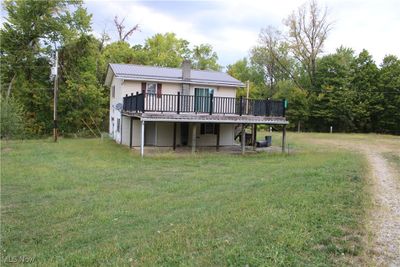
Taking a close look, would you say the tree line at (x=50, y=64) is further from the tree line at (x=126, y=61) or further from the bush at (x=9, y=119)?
the bush at (x=9, y=119)

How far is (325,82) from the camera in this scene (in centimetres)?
3972

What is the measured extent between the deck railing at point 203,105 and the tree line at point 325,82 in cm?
2217

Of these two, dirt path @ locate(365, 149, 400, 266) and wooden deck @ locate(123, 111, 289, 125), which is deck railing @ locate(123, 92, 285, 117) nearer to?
wooden deck @ locate(123, 111, 289, 125)

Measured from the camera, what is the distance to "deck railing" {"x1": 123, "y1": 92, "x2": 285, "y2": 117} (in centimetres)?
1631

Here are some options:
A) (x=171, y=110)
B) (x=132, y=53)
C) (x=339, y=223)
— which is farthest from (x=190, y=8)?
(x=132, y=53)

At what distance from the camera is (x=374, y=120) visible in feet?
124

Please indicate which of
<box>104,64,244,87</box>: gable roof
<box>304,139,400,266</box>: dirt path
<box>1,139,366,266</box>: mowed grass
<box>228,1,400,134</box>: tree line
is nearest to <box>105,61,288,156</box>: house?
<box>104,64,244,87</box>: gable roof

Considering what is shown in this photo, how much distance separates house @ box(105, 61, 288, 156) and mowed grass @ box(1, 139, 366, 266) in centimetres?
491

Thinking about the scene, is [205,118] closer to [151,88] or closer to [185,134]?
[185,134]

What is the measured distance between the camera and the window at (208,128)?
20784mm

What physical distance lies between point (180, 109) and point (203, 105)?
3.98ft

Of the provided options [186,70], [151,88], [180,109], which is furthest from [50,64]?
[180,109]

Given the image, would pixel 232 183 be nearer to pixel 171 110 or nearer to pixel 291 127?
pixel 171 110

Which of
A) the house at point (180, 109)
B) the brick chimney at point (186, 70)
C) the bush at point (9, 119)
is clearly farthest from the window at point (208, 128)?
the bush at point (9, 119)
